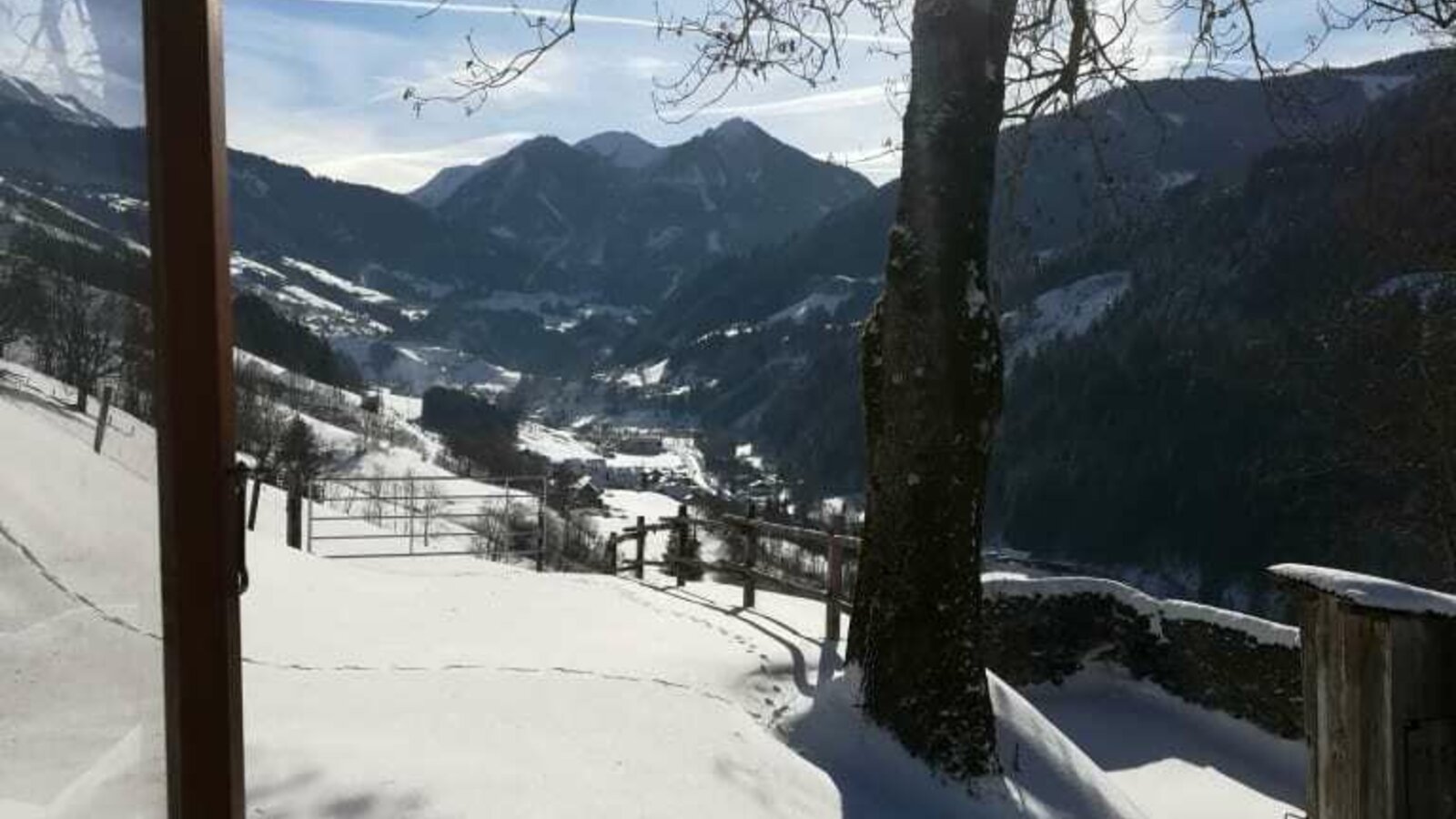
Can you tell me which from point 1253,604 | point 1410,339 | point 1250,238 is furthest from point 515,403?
point 1410,339

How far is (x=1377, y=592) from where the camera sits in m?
2.21

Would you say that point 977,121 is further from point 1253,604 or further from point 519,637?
point 1253,604

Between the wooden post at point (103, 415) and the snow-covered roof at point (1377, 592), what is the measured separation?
227 centimetres

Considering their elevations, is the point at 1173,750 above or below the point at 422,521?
above

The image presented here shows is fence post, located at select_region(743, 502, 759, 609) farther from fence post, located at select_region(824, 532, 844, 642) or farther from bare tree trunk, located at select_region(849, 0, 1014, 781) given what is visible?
bare tree trunk, located at select_region(849, 0, 1014, 781)

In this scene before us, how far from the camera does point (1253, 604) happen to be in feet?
240

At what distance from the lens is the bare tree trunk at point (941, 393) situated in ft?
17.9

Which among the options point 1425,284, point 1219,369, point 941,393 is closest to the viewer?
point 941,393

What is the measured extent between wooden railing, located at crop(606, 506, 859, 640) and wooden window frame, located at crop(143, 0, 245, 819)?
4.72 meters

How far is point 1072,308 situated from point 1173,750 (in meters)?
129

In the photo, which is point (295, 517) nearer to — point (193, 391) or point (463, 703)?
point (463, 703)

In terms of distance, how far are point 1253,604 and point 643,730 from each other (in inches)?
3049

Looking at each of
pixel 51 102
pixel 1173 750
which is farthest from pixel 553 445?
pixel 51 102

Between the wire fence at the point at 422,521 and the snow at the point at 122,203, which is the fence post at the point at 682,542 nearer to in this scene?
the wire fence at the point at 422,521
